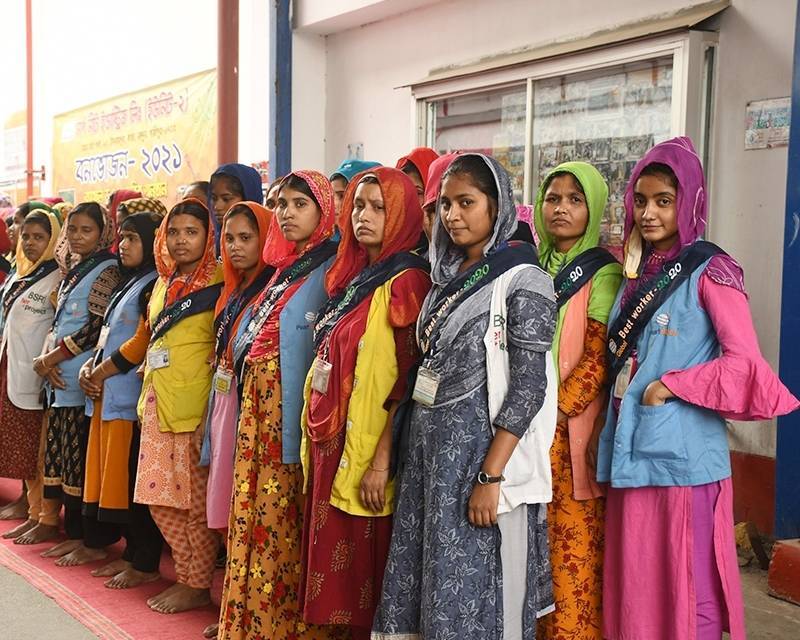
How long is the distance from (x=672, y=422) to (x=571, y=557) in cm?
47

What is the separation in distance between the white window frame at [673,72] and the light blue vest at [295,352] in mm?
2020

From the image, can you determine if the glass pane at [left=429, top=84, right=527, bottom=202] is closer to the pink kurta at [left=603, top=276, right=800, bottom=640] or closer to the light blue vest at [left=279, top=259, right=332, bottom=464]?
the light blue vest at [left=279, top=259, right=332, bottom=464]

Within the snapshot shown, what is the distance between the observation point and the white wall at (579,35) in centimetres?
389

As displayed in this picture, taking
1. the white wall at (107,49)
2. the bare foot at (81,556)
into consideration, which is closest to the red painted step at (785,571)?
the bare foot at (81,556)

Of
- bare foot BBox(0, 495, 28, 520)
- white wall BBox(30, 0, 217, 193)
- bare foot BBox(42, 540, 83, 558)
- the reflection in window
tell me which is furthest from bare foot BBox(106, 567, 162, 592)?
white wall BBox(30, 0, 217, 193)

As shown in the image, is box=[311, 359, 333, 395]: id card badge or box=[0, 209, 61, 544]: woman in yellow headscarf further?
box=[0, 209, 61, 544]: woman in yellow headscarf

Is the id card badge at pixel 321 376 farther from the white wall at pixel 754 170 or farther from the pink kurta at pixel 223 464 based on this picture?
the white wall at pixel 754 170

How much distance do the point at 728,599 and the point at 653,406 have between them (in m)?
0.52

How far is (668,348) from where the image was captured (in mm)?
2357

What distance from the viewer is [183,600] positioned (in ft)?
11.3

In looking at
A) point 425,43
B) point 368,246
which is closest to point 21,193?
point 425,43

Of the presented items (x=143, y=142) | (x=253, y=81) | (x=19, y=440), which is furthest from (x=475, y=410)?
(x=143, y=142)

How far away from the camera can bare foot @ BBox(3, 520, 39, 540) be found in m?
4.39

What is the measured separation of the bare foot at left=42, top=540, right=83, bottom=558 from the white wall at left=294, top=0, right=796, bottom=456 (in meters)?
2.96
